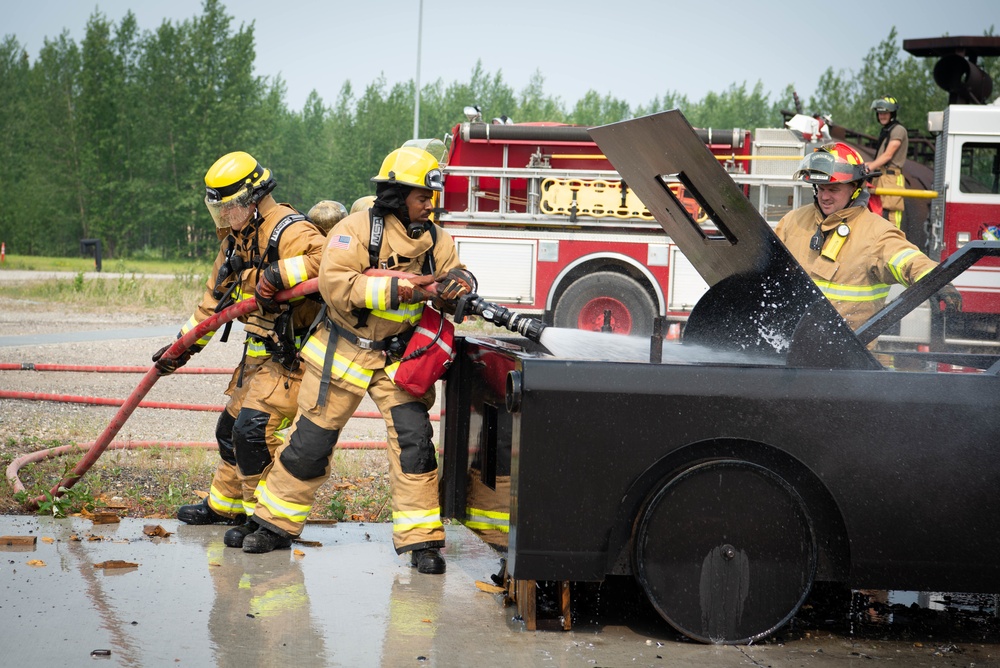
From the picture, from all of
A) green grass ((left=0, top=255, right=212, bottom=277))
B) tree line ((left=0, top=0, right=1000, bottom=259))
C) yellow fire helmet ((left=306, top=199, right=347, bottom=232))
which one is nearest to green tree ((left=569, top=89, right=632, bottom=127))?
tree line ((left=0, top=0, right=1000, bottom=259))

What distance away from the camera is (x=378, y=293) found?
13.6ft

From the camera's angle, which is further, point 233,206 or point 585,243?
point 585,243

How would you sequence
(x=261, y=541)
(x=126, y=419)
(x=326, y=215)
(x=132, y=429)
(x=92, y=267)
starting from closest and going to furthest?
(x=261, y=541) → (x=126, y=419) → (x=326, y=215) → (x=132, y=429) → (x=92, y=267)

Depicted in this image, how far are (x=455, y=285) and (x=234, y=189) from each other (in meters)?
1.22

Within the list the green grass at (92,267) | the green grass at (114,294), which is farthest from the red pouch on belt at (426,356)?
the green grass at (92,267)

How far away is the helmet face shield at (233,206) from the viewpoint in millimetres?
4746

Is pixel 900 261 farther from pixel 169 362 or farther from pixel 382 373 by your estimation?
pixel 169 362

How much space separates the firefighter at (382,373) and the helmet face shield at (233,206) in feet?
2.03

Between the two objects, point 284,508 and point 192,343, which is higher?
point 192,343

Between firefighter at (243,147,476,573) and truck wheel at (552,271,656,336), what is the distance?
7.24 meters

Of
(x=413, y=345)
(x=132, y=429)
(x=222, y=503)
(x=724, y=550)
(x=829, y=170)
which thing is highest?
(x=829, y=170)

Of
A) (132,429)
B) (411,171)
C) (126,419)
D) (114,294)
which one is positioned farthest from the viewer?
(114,294)

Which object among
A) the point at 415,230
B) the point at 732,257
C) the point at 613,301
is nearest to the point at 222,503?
the point at 415,230

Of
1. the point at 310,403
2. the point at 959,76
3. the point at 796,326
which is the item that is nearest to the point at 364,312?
the point at 310,403
